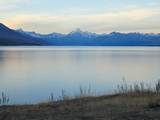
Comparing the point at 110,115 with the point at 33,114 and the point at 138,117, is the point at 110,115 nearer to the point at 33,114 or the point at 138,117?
the point at 138,117

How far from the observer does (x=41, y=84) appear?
3991 cm

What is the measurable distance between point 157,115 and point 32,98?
1857cm

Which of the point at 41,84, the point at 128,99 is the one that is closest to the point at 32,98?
the point at 41,84

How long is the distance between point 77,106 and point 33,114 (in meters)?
2.37

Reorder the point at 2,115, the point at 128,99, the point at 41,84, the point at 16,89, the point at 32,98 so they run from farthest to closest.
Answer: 1. the point at 41,84
2. the point at 16,89
3. the point at 32,98
4. the point at 128,99
5. the point at 2,115

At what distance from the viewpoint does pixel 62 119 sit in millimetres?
11930

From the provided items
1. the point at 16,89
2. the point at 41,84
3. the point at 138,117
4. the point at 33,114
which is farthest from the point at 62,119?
the point at 41,84

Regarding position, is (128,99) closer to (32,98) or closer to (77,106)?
(77,106)

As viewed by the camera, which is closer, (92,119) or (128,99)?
(92,119)

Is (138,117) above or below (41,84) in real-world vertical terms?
above

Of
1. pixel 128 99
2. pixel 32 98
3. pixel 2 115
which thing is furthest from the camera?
pixel 32 98

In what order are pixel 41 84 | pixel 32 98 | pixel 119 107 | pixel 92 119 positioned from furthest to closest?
1. pixel 41 84
2. pixel 32 98
3. pixel 119 107
4. pixel 92 119

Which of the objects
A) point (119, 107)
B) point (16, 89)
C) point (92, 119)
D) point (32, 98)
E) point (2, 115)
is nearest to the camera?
point (92, 119)

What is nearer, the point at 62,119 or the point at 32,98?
the point at 62,119
